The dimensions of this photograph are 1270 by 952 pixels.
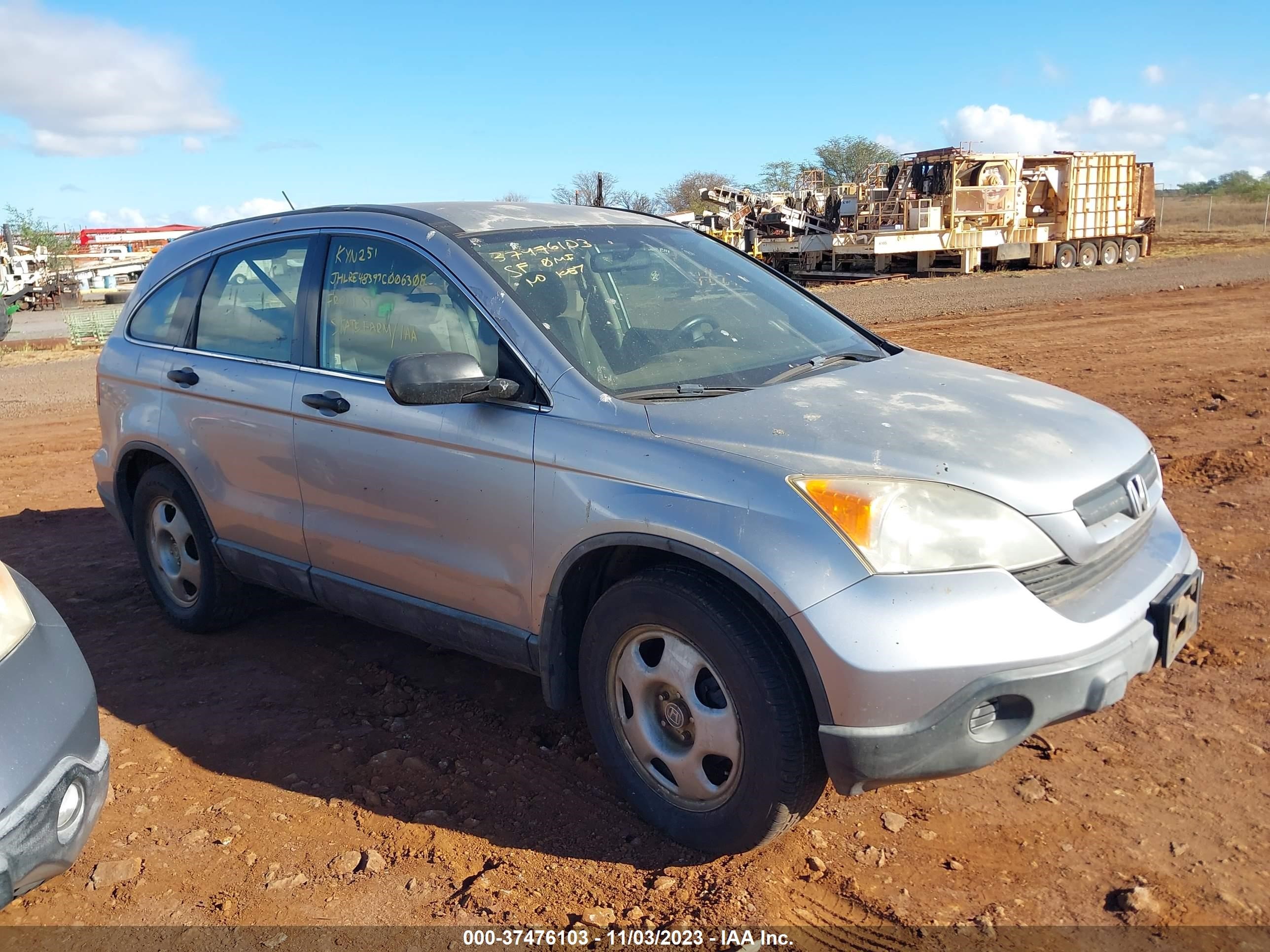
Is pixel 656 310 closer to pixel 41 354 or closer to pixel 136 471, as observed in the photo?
pixel 136 471

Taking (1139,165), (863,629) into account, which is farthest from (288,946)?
(1139,165)

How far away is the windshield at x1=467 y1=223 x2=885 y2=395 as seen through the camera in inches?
137

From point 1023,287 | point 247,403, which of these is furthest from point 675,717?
point 1023,287

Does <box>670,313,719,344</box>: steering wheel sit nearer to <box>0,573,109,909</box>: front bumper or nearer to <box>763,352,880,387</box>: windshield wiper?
<box>763,352,880,387</box>: windshield wiper

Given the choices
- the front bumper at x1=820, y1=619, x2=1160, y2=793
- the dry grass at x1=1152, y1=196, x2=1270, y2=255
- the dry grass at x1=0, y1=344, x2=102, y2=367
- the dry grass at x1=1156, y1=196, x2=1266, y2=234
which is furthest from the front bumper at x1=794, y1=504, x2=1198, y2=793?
the dry grass at x1=1156, y1=196, x2=1266, y2=234

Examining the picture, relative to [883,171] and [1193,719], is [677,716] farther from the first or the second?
[883,171]

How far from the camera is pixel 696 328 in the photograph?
382cm

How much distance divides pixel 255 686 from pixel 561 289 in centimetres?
218

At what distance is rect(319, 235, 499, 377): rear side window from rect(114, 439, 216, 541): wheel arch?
45.1 inches

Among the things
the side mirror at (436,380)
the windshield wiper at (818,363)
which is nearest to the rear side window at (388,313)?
the side mirror at (436,380)

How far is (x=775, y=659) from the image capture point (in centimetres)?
→ 278

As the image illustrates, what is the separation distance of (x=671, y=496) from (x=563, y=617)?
2.08 feet

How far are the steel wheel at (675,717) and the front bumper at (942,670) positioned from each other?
352 mm

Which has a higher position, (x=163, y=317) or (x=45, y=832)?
(x=163, y=317)
